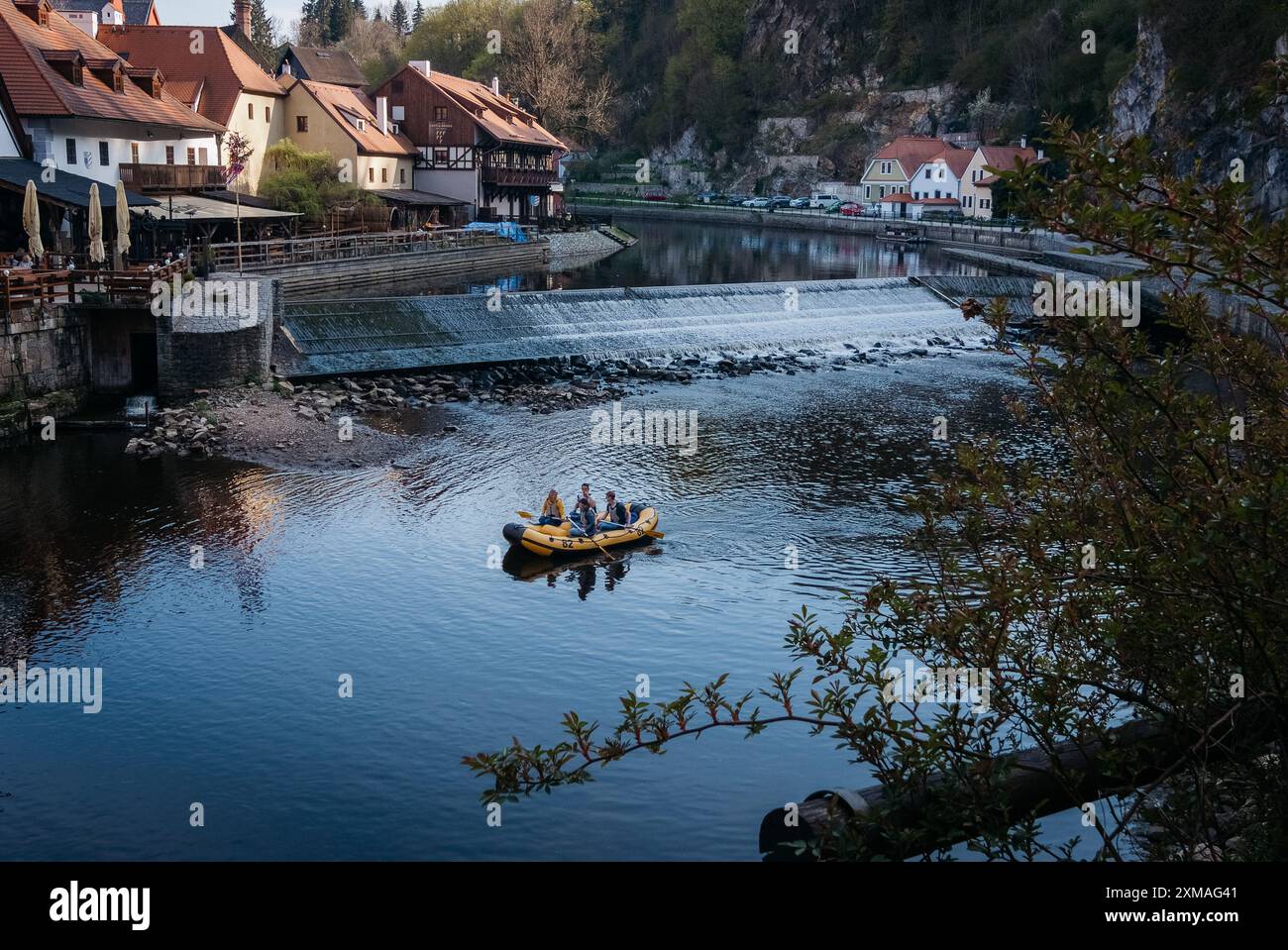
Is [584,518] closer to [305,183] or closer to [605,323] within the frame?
[605,323]

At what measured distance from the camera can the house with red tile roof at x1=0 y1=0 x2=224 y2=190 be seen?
44.3 meters

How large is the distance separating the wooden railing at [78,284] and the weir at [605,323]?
5.03 m

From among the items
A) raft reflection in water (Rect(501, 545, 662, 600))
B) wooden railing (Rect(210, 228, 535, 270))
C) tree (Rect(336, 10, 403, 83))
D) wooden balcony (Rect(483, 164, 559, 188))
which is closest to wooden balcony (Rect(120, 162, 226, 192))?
wooden railing (Rect(210, 228, 535, 270))

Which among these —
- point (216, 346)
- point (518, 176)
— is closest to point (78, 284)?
point (216, 346)

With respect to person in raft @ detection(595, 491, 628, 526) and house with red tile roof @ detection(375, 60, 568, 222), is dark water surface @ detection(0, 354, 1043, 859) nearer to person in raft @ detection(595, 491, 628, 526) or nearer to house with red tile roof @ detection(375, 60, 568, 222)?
person in raft @ detection(595, 491, 628, 526)


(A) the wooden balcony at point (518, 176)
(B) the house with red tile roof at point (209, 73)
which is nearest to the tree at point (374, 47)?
(A) the wooden balcony at point (518, 176)

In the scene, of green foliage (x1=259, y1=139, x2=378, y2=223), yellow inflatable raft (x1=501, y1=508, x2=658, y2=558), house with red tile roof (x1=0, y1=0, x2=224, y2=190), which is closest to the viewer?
yellow inflatable raft (x1=501, y1=508, x2=658, y2=558)

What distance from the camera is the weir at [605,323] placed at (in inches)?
1645

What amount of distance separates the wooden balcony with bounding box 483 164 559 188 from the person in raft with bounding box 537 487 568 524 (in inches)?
2320

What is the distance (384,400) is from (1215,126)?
155 ft

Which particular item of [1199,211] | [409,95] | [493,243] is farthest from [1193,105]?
[1199,211]

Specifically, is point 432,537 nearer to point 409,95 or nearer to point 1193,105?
point 1193,105
